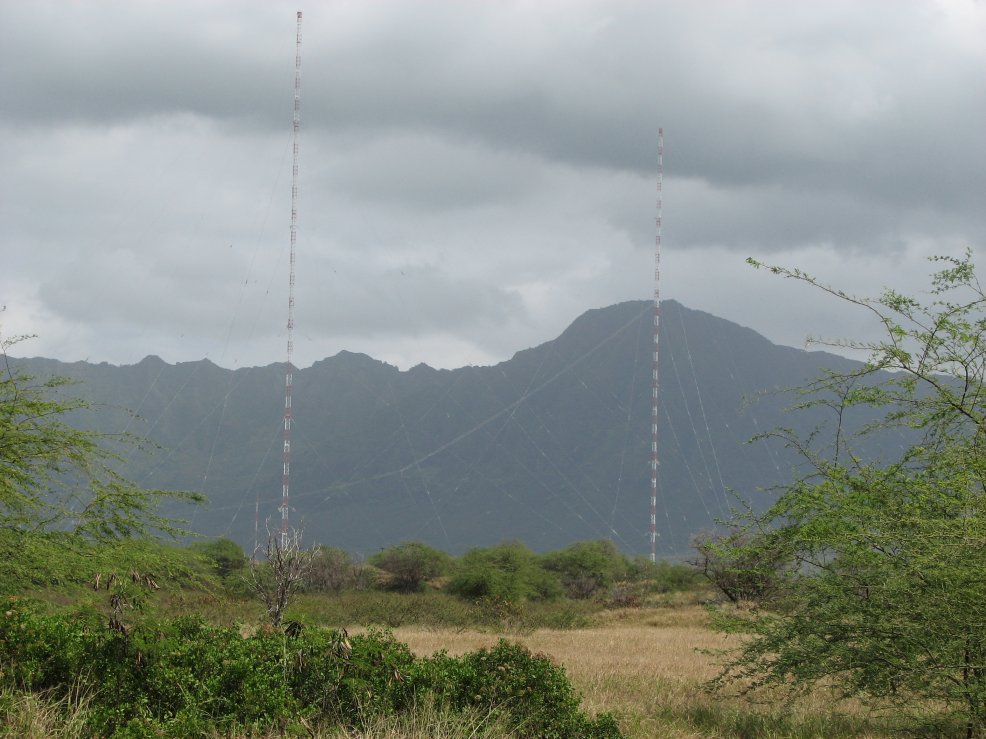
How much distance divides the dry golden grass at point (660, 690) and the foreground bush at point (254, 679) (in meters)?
1.95

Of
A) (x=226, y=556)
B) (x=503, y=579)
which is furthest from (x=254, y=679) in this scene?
(x=226, y=556)

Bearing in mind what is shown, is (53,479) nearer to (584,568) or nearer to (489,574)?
(489,574)

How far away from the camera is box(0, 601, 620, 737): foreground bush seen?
28.6ft

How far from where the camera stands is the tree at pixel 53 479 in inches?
567

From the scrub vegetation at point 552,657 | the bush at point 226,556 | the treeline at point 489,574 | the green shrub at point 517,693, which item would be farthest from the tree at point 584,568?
the green shrub at point 517,693

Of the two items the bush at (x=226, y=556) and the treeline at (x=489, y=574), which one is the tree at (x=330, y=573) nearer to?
the treeline at (x=489, y=574)

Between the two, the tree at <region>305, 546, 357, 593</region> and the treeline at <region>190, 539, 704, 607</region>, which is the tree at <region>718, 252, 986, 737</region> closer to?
the treeline at <region>190, 539, 704, 607</region>

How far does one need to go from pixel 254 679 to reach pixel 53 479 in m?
8.22

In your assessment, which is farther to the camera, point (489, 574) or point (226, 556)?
point (226, 556)

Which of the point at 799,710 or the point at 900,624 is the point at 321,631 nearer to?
the point at 900,624

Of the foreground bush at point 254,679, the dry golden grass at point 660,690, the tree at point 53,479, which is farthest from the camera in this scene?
the tree at point 53,479

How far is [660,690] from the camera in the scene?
15773 millimetres

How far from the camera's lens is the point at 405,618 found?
35.9 metres

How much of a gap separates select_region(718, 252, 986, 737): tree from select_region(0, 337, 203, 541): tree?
9386 millimetres
